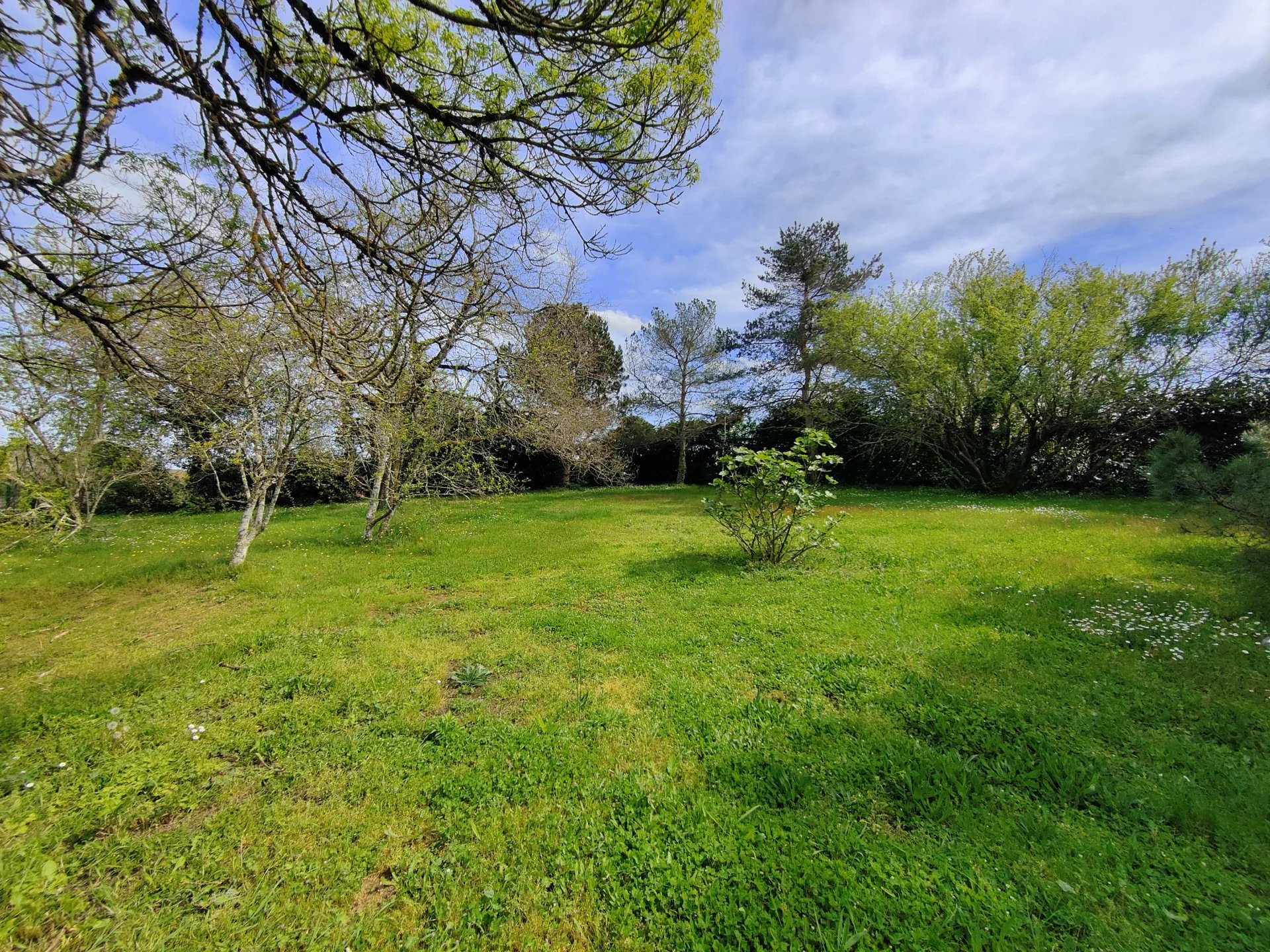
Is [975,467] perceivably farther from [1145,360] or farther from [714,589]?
[714,589]

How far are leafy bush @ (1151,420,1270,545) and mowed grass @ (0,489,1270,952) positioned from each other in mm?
663

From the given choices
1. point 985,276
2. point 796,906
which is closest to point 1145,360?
point 985,276

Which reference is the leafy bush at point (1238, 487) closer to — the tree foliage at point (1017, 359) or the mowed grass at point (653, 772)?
the mowed grass at point (653, 772)

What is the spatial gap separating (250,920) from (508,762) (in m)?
1.09

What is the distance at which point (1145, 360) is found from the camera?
12.6 metres

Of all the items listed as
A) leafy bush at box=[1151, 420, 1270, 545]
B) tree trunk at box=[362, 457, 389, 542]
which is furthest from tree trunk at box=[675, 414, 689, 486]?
leafy bush at box=[1151, 420, 1270, 545]

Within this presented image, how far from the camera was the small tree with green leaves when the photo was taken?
19.6 feet

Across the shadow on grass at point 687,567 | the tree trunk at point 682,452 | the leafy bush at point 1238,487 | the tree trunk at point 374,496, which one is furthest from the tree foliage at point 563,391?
the leafy bush at point 1238,487

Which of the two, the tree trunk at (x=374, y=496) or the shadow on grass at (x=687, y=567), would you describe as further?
the tree trunk at (x=374, y=496)

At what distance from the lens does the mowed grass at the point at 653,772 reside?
165 centimetres

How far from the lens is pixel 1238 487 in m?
3.72

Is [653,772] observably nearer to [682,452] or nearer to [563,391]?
[563,391]

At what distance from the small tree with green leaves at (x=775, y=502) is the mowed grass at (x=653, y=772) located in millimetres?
1220

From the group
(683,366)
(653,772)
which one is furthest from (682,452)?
(653,772)
